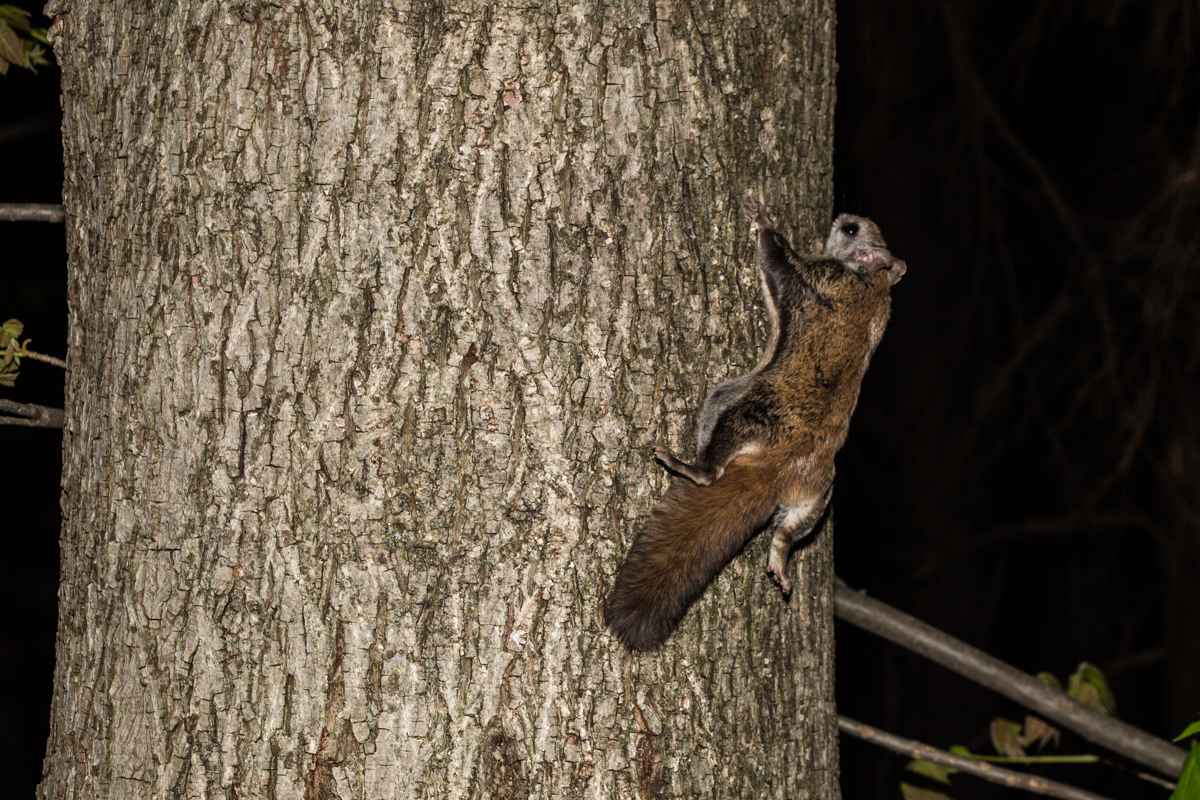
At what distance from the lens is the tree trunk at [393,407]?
146 cm

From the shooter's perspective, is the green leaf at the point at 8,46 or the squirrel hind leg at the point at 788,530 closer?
the squirrel hind leg at the point at 788,530

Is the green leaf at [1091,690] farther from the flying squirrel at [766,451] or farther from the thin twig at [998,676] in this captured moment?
the flying squirrel at [766,451]

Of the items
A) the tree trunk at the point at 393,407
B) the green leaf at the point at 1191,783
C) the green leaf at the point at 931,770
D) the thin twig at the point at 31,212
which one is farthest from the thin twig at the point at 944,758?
the thin twig at the point at 31,212

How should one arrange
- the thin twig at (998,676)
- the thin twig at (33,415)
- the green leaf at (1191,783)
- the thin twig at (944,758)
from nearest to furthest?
the green leaf at (1191,783) < the thin twig at (33,415) < the thin twig at (944,758) < the thin twig at (998,676)

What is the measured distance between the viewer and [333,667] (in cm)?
145

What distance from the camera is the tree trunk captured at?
1459 mm

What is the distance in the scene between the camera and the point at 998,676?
254 cm

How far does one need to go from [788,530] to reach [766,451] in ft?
0.48

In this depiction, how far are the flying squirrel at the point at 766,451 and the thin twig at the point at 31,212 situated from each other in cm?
130

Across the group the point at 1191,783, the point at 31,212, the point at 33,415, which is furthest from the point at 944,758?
the point at 31,212

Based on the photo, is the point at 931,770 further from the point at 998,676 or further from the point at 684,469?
the point at 684,469

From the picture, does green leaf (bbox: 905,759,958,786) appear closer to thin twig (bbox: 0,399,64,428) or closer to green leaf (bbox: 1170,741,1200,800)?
green leaf (bbox: 1170,741,1200,800)

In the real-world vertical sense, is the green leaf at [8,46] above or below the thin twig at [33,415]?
above

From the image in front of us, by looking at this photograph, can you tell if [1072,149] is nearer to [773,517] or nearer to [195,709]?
[773,517]
